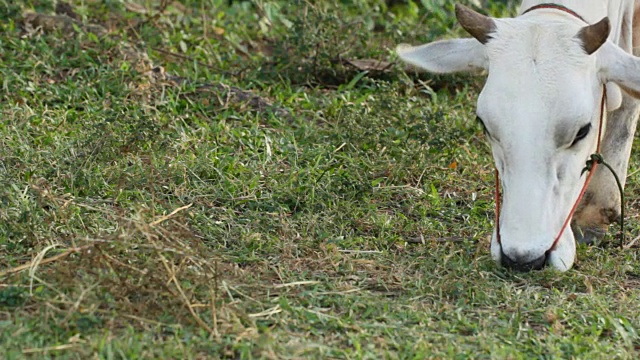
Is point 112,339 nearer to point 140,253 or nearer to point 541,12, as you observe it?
point 140,253

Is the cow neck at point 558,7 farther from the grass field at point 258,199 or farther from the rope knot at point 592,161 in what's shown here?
the grass field at point 258,199

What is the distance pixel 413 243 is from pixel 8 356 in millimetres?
2088

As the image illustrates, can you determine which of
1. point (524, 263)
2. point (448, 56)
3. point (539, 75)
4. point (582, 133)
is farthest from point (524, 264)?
point (448, 56)

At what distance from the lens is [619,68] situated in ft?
15.0

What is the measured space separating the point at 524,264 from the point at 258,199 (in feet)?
4.85

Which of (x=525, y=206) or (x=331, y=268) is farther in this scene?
(x=331, y=268)

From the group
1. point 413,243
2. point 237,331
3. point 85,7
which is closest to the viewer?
point 237,331

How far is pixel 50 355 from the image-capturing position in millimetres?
3621

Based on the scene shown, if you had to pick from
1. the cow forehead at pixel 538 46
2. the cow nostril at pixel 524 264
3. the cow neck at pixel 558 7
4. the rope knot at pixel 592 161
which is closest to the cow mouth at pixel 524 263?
the cow nostril at pixel 524 264

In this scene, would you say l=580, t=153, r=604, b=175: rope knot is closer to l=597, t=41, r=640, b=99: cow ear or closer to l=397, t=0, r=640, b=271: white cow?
l=397, t=0, r=640, b=271: white cow

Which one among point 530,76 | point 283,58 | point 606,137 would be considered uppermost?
point 530,76

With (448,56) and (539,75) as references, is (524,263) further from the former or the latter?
(448,56)

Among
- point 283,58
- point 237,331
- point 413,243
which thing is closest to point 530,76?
point 413,243

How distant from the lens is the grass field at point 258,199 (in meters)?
3.90
